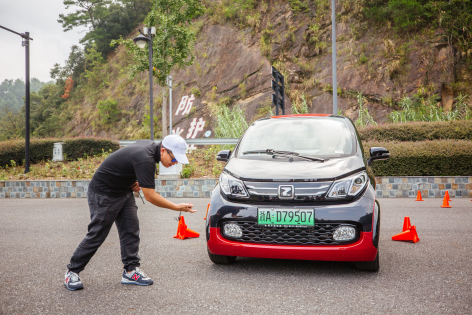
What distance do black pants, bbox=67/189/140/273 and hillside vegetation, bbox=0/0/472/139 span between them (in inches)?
582

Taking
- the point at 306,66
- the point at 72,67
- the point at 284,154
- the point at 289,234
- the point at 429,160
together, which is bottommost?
the point at 289,234

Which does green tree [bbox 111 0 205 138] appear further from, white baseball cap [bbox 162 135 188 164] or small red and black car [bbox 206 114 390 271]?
white baseball cap [bbox 162 135 188 164]

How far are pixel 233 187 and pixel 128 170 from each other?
1049 mm

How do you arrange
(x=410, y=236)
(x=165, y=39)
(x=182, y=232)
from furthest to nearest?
(x=165, y=39), (x=182, y=232), (x=410, y=236)

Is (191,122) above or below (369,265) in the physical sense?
above

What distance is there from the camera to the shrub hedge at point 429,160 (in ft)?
36.1

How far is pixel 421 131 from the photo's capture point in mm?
13086

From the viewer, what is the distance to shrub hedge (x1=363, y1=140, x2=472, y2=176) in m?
11.0

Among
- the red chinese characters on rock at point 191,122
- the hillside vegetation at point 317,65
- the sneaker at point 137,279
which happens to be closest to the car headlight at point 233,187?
the sneaker at point 137,279

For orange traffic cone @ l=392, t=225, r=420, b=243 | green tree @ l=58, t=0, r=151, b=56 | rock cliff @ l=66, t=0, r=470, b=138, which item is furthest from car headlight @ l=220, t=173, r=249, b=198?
green tree @ l=58, t=0, r=151, b=56

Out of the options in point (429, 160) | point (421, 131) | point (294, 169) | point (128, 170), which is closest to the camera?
point (128, 170)

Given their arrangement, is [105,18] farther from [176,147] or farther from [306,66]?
[176,147]

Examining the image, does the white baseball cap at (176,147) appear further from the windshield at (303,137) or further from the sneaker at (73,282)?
the sneaker at (73,282)

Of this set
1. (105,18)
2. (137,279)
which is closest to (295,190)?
(137,279)
